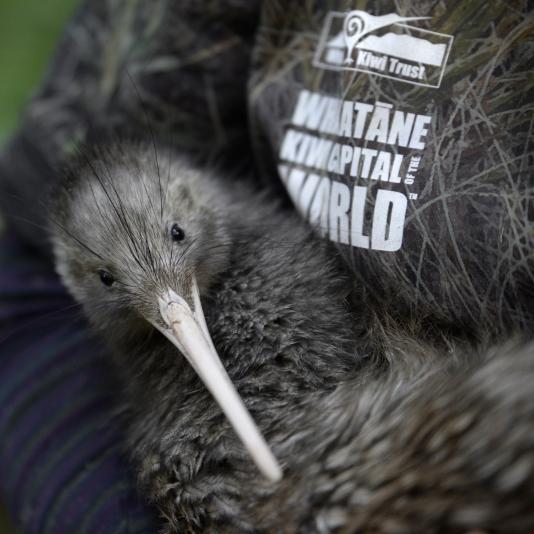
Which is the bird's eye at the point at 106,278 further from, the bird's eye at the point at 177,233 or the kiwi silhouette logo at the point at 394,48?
the kiwi silhouette logo at the point at 394,48

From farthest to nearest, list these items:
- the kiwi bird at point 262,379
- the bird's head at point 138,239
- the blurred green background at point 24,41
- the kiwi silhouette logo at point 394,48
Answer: the blurred green background at point 24,41 < the bird's head at point 138,239 < the kiwi silhouette logo at point 394,48 < the kiwi bird at point 262,379

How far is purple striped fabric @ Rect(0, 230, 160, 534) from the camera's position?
5.09ft

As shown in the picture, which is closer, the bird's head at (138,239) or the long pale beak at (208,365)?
the long pale beak at (208,365)

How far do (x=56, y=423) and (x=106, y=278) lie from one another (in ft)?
1.38

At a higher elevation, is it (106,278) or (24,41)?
A: (24,41)

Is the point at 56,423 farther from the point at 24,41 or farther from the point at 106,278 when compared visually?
the point at 24,41

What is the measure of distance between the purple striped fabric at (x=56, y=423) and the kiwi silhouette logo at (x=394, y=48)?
0.85 meters

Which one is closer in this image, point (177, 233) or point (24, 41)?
point (177, 233)

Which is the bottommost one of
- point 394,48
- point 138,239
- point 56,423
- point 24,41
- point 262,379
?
point 56,423

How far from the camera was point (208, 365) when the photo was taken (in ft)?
4.02

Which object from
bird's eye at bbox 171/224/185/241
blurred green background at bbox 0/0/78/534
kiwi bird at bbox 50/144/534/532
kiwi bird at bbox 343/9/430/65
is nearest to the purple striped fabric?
kiwi bird at bbox 50/144/534/532

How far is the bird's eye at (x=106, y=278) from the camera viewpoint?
5.15 ft

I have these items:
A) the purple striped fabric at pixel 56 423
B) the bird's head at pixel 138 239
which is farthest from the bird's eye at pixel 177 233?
the purple striped fabric at pixel 56 423

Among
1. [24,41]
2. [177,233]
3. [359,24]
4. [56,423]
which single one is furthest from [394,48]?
[24,41]
